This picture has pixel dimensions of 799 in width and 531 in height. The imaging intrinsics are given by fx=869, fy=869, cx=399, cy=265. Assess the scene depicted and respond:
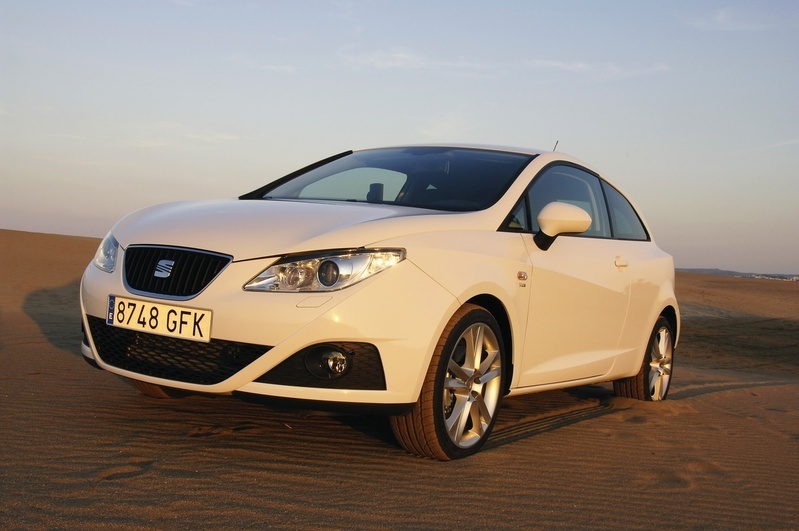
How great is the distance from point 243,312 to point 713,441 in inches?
129

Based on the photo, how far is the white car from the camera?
12.3 feet

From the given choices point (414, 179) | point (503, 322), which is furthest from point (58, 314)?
point (503, 322)

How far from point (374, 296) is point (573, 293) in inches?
74.0

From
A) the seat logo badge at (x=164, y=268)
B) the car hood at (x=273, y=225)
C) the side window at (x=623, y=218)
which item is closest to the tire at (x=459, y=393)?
the car hood at (x=273, y=225)

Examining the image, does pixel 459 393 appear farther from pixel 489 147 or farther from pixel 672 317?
pixel 672 317

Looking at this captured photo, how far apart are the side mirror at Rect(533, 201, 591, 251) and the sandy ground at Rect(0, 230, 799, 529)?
1.18 meters

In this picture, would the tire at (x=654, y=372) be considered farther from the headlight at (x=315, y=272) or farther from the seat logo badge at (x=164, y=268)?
the seat logo badge at (x=164, y=268)

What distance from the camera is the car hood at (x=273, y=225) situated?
3877 millimetres

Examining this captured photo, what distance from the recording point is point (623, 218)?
6578 mm

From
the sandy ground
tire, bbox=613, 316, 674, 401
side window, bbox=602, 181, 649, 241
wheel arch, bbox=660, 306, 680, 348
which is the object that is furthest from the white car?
wheel arch, bbox=660, 306, 680, 348

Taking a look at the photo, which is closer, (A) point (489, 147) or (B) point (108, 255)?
(B) point (108, 255)

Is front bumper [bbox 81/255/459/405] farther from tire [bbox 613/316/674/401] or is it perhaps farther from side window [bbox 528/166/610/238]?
tire [bbox 613/316/674/401]

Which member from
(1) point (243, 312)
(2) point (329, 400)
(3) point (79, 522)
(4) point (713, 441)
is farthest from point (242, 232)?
(4) point (713, 441)

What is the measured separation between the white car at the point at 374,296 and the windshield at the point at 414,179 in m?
0.02
